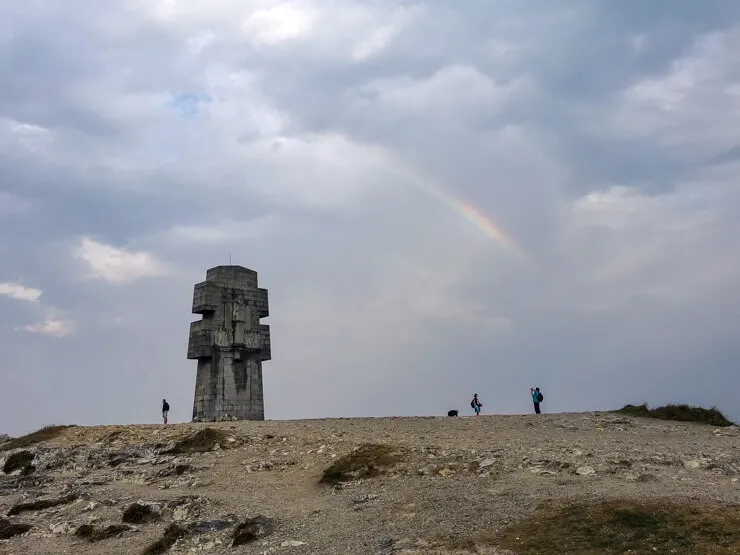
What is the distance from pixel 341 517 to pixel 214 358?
750 inches

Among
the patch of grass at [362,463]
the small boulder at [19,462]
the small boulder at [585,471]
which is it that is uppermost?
the small boulder at [19,462]

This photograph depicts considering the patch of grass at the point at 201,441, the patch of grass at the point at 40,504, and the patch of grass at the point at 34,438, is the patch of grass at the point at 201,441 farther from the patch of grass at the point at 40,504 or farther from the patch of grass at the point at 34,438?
the patch of grass at the point at 34,438

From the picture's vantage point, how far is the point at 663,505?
42.5 feet

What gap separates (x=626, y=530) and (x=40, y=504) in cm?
1550

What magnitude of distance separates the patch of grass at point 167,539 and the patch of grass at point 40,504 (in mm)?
4789

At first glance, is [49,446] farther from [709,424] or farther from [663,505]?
[709,424]

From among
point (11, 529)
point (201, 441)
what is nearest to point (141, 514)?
point (11, 529)

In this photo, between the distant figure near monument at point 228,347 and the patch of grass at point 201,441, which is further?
the distant figure near monument at point 228,347

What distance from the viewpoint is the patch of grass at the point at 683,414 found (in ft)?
91.0

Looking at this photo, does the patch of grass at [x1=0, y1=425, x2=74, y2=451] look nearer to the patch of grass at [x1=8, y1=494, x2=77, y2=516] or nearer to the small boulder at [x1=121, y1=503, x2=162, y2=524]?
the patch of grass at [x1=8, y1=494, x2=77, y2=516]

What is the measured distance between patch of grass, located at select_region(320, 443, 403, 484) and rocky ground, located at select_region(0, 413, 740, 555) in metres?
0.05

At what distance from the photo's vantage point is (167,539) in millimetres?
15477

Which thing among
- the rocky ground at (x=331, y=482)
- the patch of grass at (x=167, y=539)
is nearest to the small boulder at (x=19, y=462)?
the rocky ground at (x=331, y=482)

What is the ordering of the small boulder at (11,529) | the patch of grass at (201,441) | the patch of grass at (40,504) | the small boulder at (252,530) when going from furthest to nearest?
the patch of grass at (201,441)
the patch of grass at (40,504)
the small boulder at (11,529)
the small boulder at (252,530)
